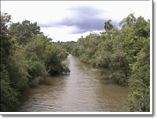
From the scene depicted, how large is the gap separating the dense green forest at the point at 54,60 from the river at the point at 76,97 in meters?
0.67

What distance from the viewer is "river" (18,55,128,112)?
49.8 ft

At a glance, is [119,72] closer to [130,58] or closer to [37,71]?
[130,58]

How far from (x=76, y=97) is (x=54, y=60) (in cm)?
1258

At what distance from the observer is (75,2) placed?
8578mm

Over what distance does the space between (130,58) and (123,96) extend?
13.3 feet

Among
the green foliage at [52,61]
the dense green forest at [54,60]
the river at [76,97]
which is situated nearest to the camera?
the dense green forest at [54,60]

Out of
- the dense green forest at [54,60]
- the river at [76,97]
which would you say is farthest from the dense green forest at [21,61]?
the river at [76,97]

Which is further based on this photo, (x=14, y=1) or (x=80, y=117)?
(x=14, y=1)

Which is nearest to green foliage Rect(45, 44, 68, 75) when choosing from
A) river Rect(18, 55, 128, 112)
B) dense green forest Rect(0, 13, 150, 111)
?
dense green forest Rect(0, 13, 150, 111)

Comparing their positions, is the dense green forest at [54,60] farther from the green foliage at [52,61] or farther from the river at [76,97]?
the river at [76,97]

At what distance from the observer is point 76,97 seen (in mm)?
18391

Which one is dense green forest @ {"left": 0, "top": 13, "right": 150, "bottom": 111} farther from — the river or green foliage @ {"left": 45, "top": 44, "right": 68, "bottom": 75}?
the river

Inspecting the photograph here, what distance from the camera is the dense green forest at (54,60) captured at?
12219 mm

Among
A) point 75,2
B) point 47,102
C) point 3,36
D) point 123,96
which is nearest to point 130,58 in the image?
point 123,96
